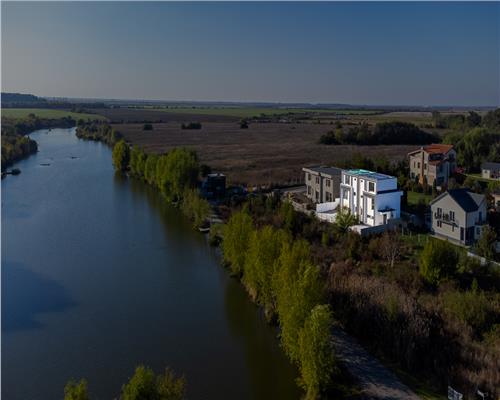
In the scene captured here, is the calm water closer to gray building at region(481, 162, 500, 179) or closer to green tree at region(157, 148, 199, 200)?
green tree at region(157, 148, 199, 200)

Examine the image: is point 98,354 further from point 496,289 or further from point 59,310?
point 496,289

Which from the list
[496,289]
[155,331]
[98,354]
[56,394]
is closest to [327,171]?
[496,289]

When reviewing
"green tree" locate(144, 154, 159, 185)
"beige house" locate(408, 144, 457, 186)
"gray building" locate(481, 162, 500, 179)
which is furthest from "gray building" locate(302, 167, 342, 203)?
"gray building" locate(481, 162, 500, 179)

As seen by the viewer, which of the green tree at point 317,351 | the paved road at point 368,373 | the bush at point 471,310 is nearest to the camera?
the green tree at point 317,351

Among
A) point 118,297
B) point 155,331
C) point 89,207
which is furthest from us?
point 89,207

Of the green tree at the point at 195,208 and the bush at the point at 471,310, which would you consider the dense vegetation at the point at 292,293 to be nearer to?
the bush at the point at 471,310

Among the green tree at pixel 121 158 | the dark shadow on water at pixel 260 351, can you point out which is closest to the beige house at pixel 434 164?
the dark shadow on water at pixel 260 351

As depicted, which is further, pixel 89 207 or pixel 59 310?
pixel 89 207
